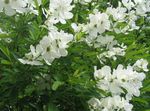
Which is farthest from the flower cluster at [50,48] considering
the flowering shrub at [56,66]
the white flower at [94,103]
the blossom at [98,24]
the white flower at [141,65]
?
the white flower at [141,65]

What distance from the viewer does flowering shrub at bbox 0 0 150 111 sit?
247 cm

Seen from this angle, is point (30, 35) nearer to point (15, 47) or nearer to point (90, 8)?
point (15, 47)

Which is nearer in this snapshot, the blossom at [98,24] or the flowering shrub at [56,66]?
the flowering shrub at [56,66]

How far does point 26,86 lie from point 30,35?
32 centimetres

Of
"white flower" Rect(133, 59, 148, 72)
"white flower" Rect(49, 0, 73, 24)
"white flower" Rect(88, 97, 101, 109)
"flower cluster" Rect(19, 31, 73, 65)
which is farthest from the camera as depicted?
"white flower" Rect(133, 59, 148, 72)

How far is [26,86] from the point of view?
2.62 m

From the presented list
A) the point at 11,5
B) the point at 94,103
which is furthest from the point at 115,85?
the point at 11,5

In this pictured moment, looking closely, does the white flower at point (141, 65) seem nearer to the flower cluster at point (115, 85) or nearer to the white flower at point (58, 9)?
Answer: the flower cluster at point (115, 85)

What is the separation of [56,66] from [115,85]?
1.16 ft

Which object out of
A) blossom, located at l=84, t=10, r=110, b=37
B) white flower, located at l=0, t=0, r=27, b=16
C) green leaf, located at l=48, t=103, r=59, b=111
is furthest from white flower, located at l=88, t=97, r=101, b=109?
white flower, located at l=0, t=0, r=27, b=16

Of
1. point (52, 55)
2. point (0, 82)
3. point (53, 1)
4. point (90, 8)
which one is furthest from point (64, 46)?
point (90, 8)

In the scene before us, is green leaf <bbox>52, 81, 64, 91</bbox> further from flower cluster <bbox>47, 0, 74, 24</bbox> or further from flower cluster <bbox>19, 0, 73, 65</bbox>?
flower cluster <bbox>47, 0, 74, 24</bbox>

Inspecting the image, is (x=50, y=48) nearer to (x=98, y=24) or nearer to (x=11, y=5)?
(x=11, y=5)

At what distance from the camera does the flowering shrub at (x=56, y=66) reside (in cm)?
247
